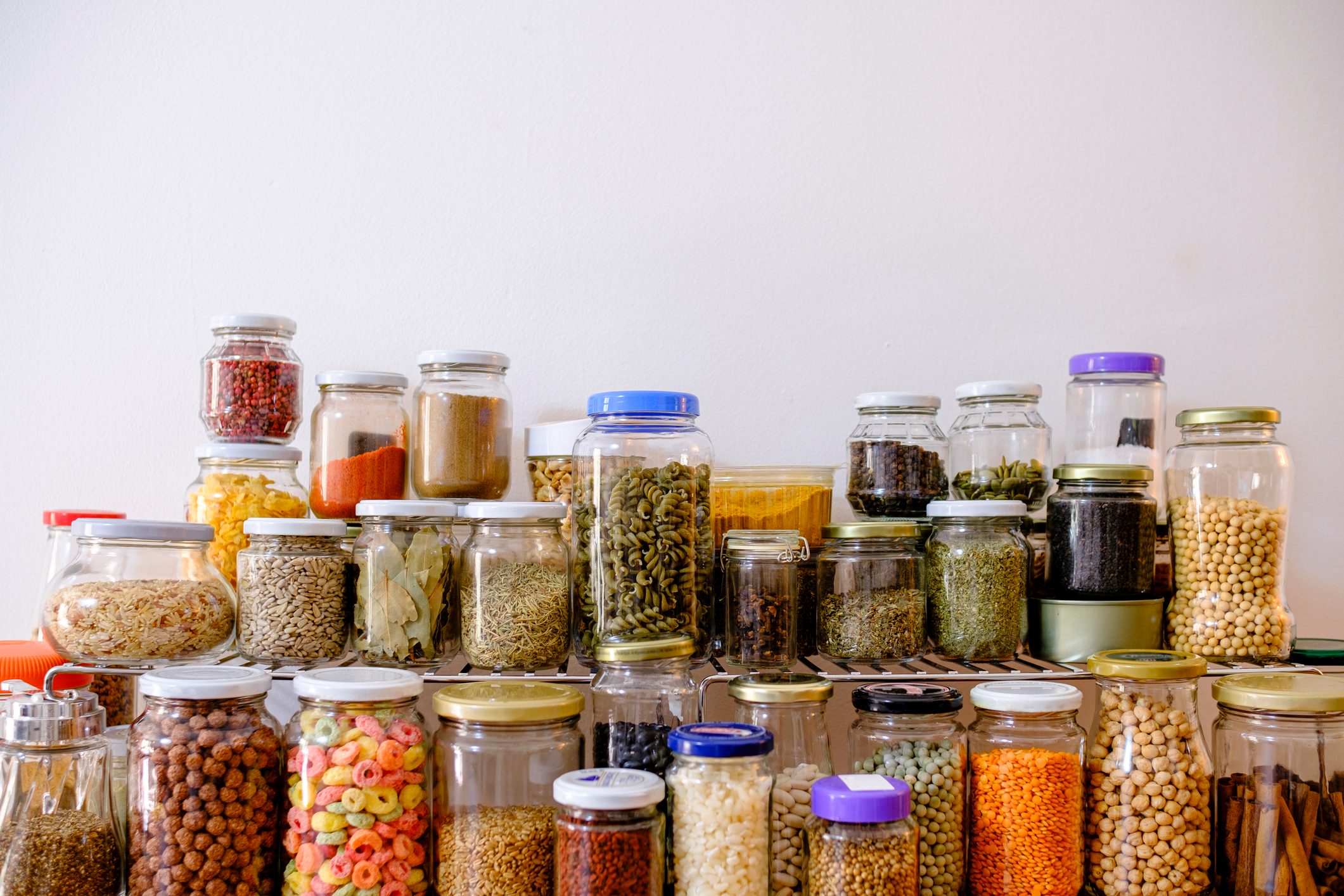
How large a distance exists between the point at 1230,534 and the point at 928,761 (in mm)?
526

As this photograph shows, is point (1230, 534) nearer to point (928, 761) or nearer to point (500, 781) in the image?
point (928, 761)

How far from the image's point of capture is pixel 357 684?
3.52 feet

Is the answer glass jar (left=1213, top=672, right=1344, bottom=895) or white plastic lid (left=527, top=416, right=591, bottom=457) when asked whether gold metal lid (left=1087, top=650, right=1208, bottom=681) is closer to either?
glass jar (left=1213, top=672, right=1344, bottom=895)

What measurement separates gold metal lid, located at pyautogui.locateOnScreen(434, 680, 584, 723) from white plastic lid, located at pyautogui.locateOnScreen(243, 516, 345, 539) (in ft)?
0.81

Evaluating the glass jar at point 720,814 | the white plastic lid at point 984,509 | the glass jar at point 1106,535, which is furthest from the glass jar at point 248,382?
the glass jar at point 1106,535

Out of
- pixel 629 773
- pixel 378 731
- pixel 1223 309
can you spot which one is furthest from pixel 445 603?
pixel 1223 309

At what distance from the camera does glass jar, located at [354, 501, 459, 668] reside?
3.93 ft

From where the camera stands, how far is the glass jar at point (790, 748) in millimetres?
1131

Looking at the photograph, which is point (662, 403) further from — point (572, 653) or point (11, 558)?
point (11, 558)

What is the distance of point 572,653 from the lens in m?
1.41

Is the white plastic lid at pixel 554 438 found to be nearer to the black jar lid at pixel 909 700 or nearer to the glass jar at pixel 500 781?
the glass jar at pixel 500 781

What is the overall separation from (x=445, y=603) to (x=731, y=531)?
375 mm

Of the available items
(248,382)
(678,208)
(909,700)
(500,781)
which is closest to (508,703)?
(500,781)

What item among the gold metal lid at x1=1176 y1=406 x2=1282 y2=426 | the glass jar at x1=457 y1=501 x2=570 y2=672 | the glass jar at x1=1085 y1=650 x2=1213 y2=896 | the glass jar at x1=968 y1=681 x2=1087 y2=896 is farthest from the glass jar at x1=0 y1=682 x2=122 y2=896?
the gold metal lid at x1=1176 y1=406 x2=1282 y2=426
